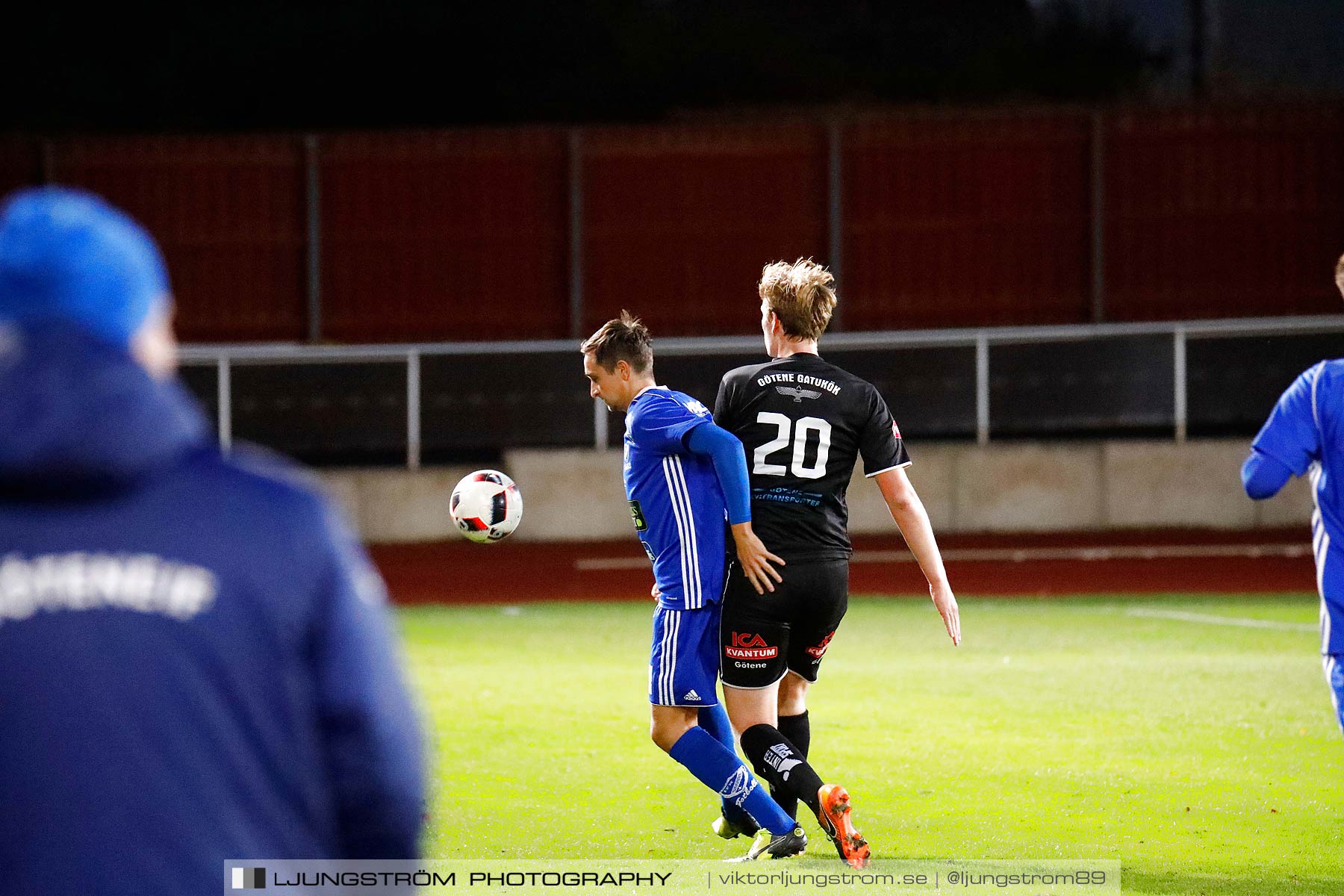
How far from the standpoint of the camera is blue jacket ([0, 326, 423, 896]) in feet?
5.66

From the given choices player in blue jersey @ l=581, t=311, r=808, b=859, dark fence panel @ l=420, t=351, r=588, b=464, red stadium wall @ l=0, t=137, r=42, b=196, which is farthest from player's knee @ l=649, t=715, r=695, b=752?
red stadium wall @ l=0, t=137, r=42, b=196

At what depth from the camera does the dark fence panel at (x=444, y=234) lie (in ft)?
97.5

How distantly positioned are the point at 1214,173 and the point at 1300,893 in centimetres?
2621

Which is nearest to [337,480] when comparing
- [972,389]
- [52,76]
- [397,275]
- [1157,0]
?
[972,389]

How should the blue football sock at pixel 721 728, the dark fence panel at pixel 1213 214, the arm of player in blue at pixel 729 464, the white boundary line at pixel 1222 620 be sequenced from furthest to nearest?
the dark fence panel at pixel 1213 214 < the white boundary line at pixel 1222 620 < the blue football sock at pixel 721 728 < the arm of player in blue at pixel 729 464

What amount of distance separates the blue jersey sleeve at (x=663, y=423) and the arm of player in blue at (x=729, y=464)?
3.5 inches

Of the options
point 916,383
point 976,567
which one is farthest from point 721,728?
point 916,383

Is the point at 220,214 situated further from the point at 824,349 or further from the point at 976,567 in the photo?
the point at 976,567

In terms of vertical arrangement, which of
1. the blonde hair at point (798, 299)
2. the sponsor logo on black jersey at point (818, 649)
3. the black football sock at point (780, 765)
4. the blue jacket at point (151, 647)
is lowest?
the black football sock at point (780, 765)

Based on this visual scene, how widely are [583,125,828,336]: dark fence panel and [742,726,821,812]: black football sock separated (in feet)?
79.0

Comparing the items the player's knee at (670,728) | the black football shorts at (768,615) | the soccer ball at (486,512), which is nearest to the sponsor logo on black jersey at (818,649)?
the black football shorts at (768,615)

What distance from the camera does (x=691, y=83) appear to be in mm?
41969

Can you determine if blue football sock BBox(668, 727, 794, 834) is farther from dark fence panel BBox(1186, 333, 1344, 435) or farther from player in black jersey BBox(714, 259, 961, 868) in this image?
dark fence panel BBox(1186, 333, 1344, 435)

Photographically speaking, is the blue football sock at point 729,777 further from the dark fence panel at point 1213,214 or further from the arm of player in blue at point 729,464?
the dark fence panel at point 1213,214
